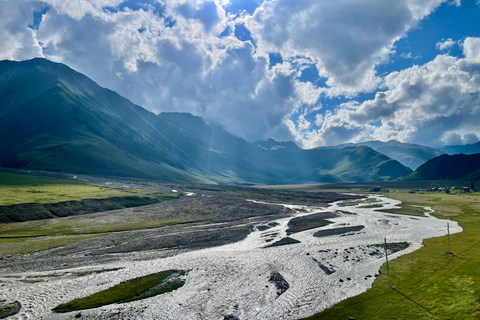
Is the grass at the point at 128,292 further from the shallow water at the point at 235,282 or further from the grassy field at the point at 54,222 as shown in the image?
the grassy field at the point at 54,222

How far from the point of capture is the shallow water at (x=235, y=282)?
33.8m

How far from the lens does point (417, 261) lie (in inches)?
1895

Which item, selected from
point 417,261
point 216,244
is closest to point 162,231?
point 216,244

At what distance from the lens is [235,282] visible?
4272 cm

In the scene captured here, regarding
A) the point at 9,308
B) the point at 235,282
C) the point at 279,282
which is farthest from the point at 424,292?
the point at 9,308

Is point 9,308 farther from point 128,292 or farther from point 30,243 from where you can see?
point 30,243

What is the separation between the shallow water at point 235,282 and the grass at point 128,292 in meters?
1.43

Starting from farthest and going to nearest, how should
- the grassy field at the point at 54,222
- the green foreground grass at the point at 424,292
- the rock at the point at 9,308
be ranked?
the grassy field at the point at 54,222, the rock at the point at 9,308, the green foreground grass at the point at 424,292

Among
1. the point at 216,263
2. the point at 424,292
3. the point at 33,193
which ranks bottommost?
the point at 216,263

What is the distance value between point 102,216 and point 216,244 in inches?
2521

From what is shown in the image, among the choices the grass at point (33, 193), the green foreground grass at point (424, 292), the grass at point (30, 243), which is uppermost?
Result: the grass at point (33, 193)

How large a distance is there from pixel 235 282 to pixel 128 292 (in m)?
16.1

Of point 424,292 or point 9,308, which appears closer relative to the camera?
point 9,308

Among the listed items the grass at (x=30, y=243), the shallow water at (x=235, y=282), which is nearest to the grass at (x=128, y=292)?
the shallow water at (x=235, y=282)
